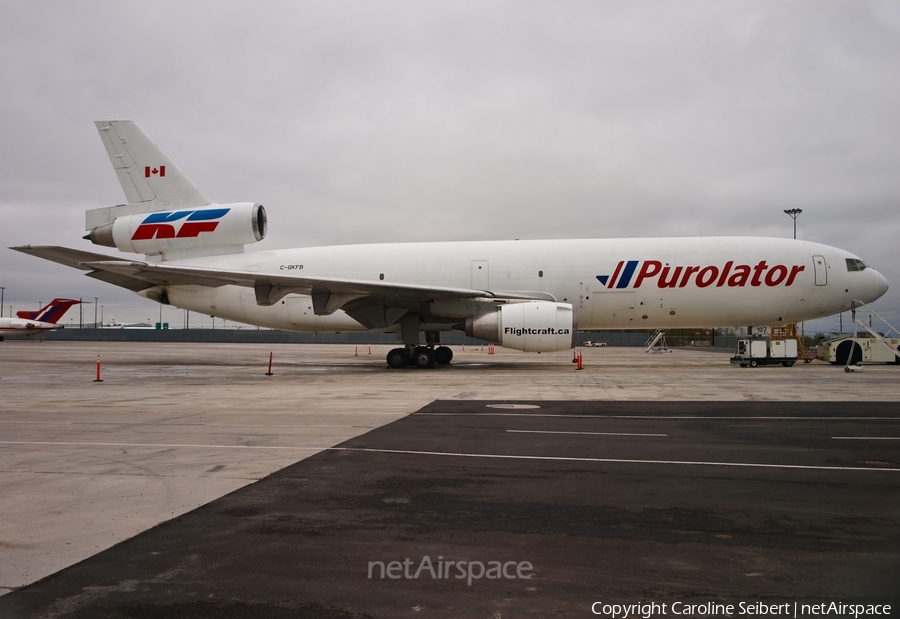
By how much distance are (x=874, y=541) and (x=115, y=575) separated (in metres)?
4.24

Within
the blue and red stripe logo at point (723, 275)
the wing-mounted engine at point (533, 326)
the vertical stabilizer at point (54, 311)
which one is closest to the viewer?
the wing-mounted engine at point (533, 326)

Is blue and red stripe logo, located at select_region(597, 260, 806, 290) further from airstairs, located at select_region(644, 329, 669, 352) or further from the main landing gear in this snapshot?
airstairs, located at select_region(644, 329, 669, 352)

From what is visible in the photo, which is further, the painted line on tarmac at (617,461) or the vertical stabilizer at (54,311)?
the vertical stabilizer at (54,311)

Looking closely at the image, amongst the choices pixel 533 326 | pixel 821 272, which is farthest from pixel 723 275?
pixel 533 326

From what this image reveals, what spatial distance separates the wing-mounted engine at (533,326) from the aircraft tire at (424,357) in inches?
95.8

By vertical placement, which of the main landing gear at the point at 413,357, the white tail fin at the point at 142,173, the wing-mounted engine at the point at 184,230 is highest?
the white tail fin at the point at 142,173

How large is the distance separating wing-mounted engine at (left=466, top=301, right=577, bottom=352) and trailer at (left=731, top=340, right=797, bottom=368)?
6230 mm

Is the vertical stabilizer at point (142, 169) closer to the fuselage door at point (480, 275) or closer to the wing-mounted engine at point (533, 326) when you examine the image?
the fuselage door at point (480, 275)

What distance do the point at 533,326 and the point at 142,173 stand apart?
13.3 meters

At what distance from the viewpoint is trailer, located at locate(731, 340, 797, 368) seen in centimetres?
1919

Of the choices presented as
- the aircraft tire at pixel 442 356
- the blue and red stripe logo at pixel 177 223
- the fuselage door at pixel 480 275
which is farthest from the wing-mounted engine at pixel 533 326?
the blue and red stripe logo at pixel 177 223

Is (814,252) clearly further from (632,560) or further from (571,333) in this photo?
(632,560)

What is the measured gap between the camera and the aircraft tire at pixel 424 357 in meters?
19.3

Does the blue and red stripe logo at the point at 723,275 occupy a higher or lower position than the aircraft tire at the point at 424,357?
higher
